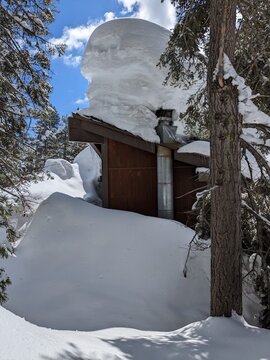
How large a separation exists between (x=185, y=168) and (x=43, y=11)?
6.86 m

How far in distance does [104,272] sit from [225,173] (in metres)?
4.95

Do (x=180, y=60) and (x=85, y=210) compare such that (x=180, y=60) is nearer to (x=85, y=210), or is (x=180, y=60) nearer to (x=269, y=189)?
(x=269, y=189)

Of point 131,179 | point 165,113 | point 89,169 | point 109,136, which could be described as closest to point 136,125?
point 109,136

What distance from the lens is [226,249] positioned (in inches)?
229

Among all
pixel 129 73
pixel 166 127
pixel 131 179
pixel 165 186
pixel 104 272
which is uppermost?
pixel 129 73

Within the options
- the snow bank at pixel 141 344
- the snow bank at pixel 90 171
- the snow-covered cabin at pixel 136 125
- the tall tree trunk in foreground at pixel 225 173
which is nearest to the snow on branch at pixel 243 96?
the tall tree trunk in foreground at pixel 225 173

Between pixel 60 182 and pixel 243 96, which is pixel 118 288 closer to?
pixel 243 96

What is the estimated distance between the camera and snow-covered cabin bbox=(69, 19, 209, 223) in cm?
1253

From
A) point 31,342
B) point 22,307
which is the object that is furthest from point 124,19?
point 31,342

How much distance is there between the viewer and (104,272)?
9703 millimetres

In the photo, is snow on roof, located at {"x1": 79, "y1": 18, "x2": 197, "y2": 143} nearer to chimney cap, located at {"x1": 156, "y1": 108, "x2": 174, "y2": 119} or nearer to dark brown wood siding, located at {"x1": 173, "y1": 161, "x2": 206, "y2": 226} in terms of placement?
chimney cap, located at {"x1": 156, "y1": 108, "x2": 174, "y2": 119}

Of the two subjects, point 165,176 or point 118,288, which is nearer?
point 118,288

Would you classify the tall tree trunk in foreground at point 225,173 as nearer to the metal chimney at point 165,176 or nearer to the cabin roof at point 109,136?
the cabin roof at point 109,136

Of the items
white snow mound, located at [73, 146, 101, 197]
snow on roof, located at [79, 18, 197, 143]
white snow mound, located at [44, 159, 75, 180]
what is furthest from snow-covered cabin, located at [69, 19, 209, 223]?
white snow mound, located at [44, 159, 75, 180]
